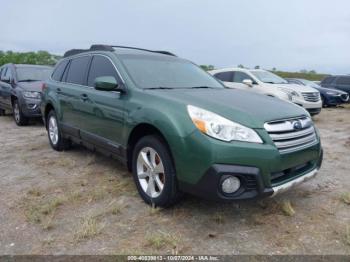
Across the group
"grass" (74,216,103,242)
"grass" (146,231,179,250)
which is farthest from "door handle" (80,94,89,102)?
"grass" (146,231,179,250)

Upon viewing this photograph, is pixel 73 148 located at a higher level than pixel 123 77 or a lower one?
lower

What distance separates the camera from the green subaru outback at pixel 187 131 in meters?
2.84

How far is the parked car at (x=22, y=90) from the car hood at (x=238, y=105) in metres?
5.97

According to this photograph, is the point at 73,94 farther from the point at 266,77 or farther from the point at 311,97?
the point at 266,77

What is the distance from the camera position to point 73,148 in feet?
19.8

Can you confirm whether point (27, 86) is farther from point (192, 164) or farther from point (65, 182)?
point (192, 164)

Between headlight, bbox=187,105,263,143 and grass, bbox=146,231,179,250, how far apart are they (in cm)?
92

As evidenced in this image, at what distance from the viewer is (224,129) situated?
9.45 ft

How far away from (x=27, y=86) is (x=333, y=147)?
7248 mm

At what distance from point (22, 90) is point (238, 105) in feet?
23.0

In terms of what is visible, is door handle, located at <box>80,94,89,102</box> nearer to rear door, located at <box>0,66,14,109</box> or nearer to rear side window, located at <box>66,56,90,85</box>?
rear side window, located at <box>66,56,90,85</box>

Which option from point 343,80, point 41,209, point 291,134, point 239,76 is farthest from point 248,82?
point 343,80

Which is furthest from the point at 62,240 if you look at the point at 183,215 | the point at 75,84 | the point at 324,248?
the point at 75,84

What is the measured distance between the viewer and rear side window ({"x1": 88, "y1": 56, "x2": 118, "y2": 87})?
414 centimetres
